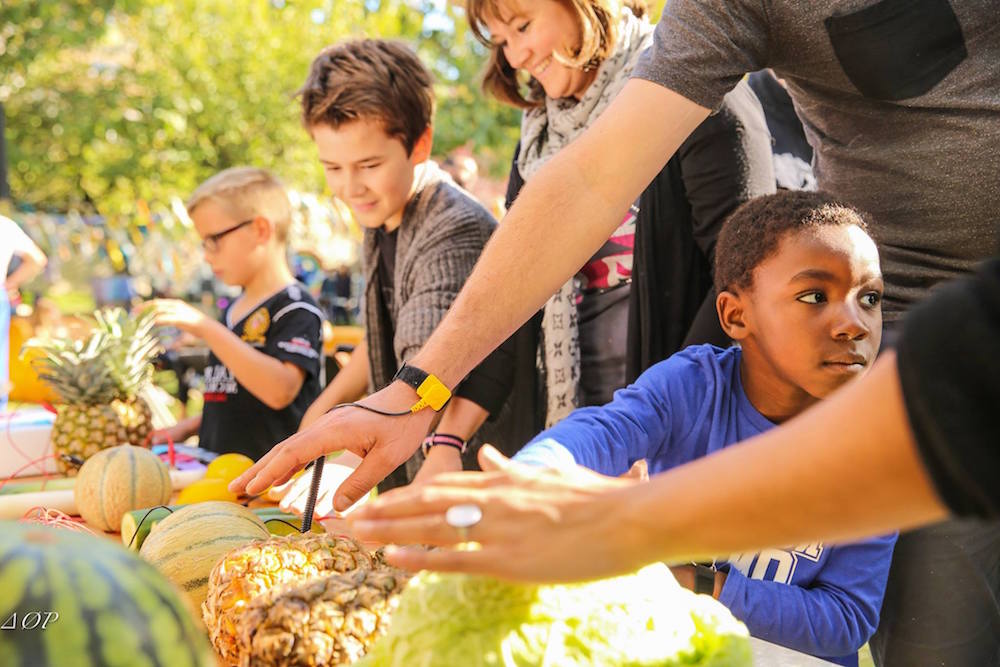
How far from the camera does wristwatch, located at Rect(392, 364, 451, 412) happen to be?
5.65ft

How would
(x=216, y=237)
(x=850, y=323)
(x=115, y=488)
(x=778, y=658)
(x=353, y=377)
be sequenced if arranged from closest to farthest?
1. (x=778, y=658)
2. (x=850, y=323)
3. (x=115, y=488)
4. (x=353, y=377)
5. (x=216, y=237)

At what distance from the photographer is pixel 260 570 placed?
1.31 m

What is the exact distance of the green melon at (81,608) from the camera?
0.81 m

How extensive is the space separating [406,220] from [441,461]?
2.90 feet

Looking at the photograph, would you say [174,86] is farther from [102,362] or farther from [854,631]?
[854,631]

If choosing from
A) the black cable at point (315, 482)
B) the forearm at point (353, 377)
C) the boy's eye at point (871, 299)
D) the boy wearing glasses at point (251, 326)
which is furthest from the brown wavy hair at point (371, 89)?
the boy's eye at point (871, 299)

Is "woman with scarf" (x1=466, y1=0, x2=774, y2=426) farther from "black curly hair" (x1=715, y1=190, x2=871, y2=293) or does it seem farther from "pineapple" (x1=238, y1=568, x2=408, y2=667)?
"pineapple" (x1=238, y1=568, x2=408, y2=667)

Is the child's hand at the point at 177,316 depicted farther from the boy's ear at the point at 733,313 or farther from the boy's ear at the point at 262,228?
the boy's ear at the point at 733,313

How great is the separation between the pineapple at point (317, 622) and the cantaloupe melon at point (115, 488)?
4.61ft

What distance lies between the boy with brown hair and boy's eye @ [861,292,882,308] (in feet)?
4.02

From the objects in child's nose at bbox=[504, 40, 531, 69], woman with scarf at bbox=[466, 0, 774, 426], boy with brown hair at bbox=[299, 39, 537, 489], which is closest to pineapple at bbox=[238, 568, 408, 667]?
woman with scarf at bbox=[466, 0, 774, 426]

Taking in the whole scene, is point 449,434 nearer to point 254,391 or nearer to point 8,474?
point 254,391

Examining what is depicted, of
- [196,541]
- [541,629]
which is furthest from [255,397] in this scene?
[541,629]

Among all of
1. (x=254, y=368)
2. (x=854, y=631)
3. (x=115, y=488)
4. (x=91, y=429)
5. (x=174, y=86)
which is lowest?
(x=91, y=429)
